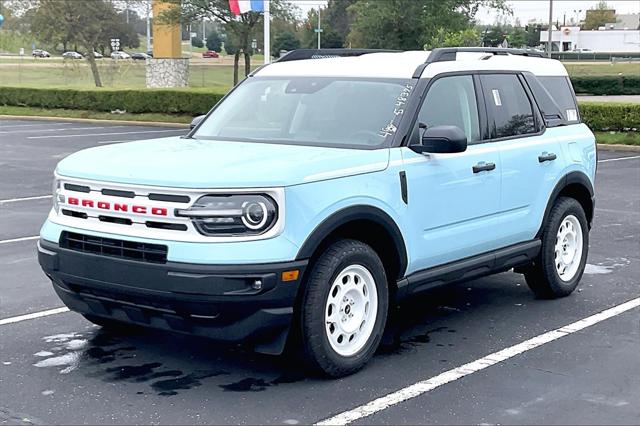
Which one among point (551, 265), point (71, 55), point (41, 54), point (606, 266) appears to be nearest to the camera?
point (551, 265)

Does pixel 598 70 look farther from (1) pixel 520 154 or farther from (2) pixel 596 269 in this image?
(1) pixel 520 154

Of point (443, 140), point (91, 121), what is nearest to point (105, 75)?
point (91, 121)

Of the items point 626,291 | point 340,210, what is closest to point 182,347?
point 340,210

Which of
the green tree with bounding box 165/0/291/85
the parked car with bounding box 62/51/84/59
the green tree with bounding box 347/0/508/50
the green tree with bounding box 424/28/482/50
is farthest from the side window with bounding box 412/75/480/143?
the parked car with bounding box 62/51/84/59

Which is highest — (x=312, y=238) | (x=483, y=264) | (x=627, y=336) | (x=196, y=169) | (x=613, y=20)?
(x=613, y=20)

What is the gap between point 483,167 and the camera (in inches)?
254

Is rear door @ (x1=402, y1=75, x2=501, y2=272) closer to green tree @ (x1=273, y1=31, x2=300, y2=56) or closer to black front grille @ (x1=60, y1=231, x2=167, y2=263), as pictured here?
black front grille @ (x1=60, y1=231, x2=167, y2=263)

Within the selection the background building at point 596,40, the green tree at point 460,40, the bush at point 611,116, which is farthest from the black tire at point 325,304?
the background building at point 596,40

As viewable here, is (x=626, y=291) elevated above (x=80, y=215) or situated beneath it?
situated beneath

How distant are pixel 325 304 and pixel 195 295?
0.78 meters

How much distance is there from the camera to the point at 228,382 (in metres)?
5.41

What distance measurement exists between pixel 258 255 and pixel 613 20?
520 ft

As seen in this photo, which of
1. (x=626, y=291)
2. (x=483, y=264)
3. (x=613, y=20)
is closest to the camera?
(x=483, y=264)

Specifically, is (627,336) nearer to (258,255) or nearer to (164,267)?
(258,255)
